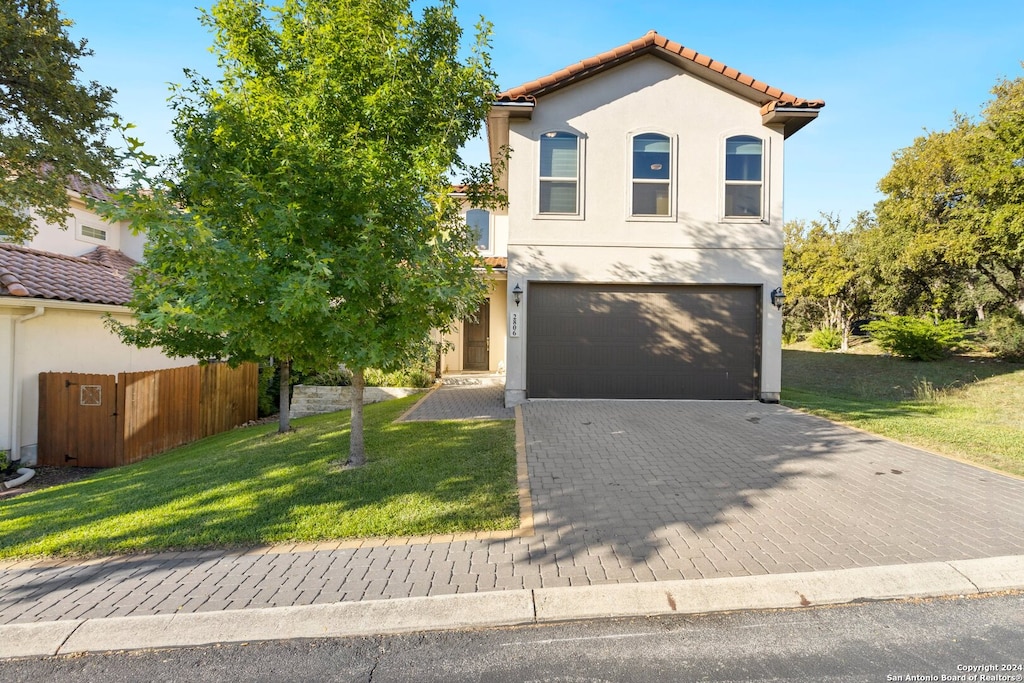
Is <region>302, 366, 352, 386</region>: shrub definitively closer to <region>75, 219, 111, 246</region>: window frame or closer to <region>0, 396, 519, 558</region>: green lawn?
<region>0, 396, 519, 558</region>: green lawn

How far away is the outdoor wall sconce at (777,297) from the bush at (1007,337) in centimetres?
1375

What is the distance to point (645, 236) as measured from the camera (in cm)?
1088

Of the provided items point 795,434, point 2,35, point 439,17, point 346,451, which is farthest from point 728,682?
point 2,35

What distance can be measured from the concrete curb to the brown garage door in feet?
A: 24.0

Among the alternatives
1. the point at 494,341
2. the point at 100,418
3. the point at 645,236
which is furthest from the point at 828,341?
the point at 100,418

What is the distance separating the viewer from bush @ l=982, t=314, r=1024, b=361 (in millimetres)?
17469

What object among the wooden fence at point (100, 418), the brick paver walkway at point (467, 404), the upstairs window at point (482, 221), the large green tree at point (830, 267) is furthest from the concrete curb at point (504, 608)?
the large green tree at point (830, 267)

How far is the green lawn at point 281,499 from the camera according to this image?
4414 millimetres

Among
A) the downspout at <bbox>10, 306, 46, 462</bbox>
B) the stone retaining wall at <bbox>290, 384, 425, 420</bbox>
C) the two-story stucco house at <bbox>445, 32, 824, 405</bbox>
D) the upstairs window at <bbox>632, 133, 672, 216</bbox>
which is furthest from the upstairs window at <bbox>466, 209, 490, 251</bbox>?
the downspout at <bbox>10, 306, 46, 462</bbox>

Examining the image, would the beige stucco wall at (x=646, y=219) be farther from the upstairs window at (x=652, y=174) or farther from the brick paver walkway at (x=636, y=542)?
the brick paver walkway at (x=636, y=542)

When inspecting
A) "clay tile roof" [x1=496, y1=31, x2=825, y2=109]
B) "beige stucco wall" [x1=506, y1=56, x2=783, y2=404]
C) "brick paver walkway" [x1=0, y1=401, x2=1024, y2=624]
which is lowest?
A: "brick paver walkway" [x1=0, y1=401, x2=1024, y2=624]

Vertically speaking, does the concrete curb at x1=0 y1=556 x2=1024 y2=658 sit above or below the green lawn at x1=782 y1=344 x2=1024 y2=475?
below

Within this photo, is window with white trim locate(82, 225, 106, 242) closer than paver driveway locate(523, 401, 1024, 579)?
No

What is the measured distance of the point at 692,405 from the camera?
10.5 meters
